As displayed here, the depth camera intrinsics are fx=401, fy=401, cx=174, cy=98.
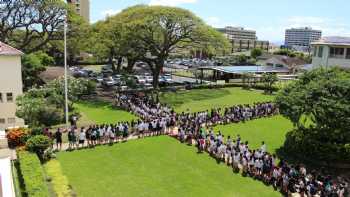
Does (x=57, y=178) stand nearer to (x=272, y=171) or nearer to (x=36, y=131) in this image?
(x=36, y=131)

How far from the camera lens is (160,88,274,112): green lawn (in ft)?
137

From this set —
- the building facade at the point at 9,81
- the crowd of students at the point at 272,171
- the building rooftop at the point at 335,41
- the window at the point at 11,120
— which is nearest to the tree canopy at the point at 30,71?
the window at the point at 11,120

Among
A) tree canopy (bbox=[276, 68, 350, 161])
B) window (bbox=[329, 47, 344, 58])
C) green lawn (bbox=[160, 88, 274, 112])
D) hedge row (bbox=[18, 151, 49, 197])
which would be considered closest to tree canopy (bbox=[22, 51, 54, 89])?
green lawn (bbox=[160, 88, 274, 112])

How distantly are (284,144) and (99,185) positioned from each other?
1321 centimetres

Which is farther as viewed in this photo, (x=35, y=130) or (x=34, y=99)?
(x=34, y=99)

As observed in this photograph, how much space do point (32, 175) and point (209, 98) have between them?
95.2 feet

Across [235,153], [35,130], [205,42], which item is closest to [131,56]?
[205,42]

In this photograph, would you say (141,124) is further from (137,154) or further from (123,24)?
(123,24)

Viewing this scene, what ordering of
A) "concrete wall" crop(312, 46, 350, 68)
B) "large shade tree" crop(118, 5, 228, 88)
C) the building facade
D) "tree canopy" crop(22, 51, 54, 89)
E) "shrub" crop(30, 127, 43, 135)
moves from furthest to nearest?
"large shade tree" crop(118, 5, 228, 88), "concrete wall" crop(312, 46, 350, 68), "tree canopy" crop(22, 51, 54, 89), the building facade, "shrub" crop(30, 127, 43, 135)

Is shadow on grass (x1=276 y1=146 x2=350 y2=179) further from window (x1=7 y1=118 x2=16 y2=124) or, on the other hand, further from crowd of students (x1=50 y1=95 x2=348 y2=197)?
window (x1=7 y1=118 x2=16 y2=124)

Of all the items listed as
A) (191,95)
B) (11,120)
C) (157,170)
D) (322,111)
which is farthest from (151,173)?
(191,95)

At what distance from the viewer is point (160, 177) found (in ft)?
70.9

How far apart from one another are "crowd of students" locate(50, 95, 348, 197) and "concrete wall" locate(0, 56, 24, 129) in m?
7.77

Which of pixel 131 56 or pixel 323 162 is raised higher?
pixel 131 56
